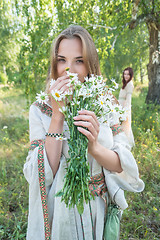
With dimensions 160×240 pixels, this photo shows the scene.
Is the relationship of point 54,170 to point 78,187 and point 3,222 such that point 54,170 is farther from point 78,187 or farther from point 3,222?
point 3,222

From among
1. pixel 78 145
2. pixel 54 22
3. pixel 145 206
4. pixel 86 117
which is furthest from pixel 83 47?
pixel 54 22

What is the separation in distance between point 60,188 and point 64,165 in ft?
0.42

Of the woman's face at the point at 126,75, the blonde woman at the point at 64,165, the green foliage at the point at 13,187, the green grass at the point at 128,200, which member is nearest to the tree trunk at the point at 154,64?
the woman's face at the point at 126,75

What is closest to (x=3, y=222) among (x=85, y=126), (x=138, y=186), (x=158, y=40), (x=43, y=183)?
(x=43, y=183)

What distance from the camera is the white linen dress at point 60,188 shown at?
42.8 inches

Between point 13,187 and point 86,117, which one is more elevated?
point 86,117

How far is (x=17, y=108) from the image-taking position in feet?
26.3

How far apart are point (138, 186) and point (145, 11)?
201 inches

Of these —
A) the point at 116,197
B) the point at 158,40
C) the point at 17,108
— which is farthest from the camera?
the point at 17,108

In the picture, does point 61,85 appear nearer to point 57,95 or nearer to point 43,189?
point 57,95

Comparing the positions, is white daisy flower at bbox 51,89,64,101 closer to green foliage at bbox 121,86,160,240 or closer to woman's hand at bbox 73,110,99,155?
woman's hand at bbox 73,110,99,155

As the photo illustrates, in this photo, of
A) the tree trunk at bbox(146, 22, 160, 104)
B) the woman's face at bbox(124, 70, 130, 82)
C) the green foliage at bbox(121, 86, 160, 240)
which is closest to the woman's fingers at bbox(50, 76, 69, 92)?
the green foliage at bbox(121, 86, 160, 240)

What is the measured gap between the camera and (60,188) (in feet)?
3.54

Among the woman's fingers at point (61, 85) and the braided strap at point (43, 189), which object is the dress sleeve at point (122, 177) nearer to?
the braided strap at point (43, 189)
